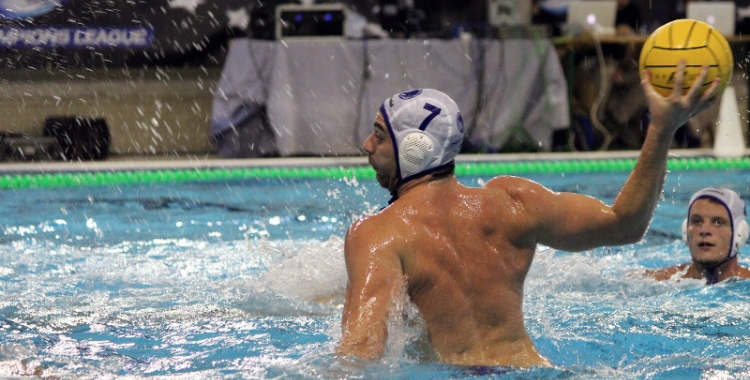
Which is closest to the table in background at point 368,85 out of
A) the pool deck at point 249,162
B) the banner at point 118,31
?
the pool deck at point 249,162

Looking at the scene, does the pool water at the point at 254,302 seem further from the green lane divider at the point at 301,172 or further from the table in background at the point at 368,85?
the table in background at the point at 368,85

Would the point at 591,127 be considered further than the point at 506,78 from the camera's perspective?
Yes

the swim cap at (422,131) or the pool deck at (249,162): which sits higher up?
→ the swim cap at (422,131)

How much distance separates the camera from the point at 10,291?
3600mm

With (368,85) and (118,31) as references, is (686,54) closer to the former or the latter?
(368,85)

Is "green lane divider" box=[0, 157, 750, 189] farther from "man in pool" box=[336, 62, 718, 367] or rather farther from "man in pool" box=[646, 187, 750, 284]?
"man in pool" box=[336, 62, 718, 367]

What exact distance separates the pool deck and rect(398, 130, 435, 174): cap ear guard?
16.1ft

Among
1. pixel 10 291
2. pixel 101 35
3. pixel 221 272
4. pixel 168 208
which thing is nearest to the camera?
pixel 10 291

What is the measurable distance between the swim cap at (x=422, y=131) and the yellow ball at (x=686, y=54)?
18.2 inches

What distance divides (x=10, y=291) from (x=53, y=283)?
217mm

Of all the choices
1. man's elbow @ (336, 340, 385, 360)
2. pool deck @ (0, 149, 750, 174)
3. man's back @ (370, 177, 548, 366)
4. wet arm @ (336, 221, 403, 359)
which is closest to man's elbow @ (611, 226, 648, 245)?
man's back @ (370, 177, 548, 366)

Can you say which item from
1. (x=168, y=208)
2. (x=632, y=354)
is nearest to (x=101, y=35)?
(x=168, y=208)

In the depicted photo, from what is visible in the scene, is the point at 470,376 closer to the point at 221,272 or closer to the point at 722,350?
the point at 722,350

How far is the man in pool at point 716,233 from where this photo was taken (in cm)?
377
